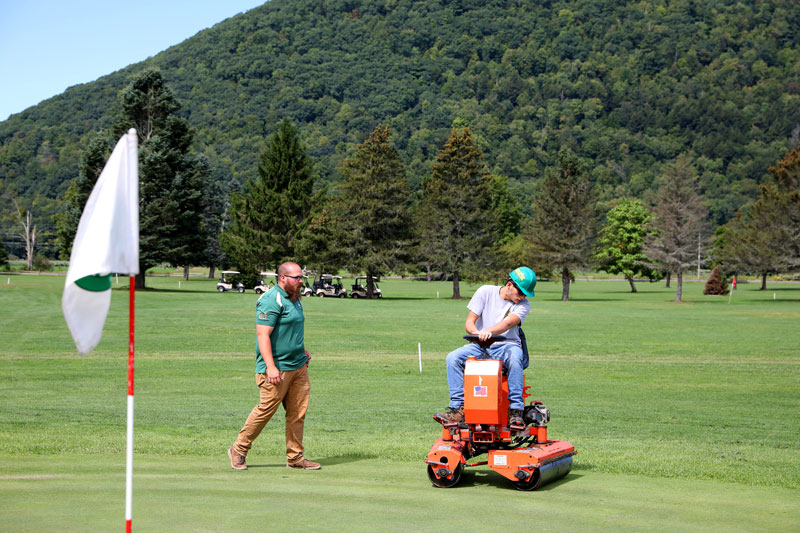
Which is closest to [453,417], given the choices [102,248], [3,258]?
[102,248]

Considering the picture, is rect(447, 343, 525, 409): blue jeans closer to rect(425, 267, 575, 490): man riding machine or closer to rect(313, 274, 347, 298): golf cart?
rect(425, 267, 575, 490): man riding machine

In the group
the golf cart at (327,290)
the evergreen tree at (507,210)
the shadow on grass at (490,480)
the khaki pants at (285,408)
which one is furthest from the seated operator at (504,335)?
the evergreen tree at (507,210)

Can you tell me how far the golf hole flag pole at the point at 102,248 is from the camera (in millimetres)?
5090

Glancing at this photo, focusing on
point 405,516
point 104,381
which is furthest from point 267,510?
point 104,381

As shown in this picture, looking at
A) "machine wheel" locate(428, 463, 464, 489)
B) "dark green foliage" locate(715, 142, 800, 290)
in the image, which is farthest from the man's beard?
"dark green foliage" locate(715, 142, 800, 290)

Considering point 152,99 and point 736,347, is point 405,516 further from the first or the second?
point 152,99

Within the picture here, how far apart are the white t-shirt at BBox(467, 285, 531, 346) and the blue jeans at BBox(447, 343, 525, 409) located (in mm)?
212

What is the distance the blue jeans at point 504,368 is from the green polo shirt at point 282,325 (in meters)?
1.60

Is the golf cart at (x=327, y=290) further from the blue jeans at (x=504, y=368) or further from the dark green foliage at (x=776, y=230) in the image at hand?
the blue jeans at (x=504, y=368)

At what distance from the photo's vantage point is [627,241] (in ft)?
372

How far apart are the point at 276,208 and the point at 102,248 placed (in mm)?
89742

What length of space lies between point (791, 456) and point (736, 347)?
22.9 m

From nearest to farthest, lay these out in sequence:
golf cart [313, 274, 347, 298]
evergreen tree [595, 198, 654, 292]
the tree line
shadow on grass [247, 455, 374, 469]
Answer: shadow on grass [247, 455, 374, 469] < the tree line < golf cart [313, 274, 347, 298] < evergreen tree [595, 198, 654, 292]

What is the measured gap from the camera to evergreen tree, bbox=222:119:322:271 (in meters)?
93.1
